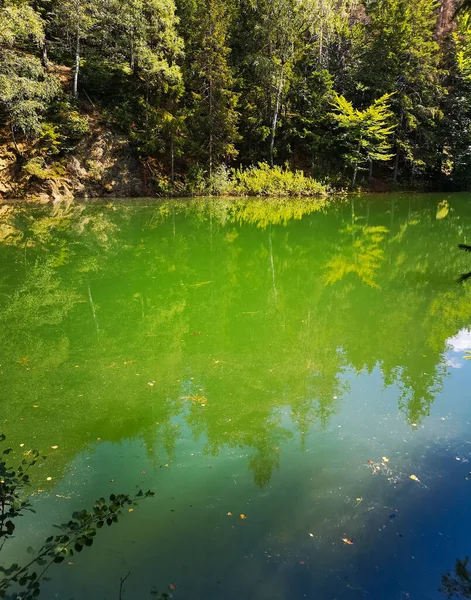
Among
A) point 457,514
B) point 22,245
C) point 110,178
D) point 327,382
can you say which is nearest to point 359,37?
point 110,178

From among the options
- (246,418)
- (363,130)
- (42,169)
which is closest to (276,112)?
(363,130)

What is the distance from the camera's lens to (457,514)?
8.96 feet

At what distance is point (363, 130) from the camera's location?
23.5 metres

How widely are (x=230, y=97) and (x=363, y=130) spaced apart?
7543 millimetres

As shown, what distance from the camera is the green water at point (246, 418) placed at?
2377mm

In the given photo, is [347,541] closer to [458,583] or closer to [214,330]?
[458,583]

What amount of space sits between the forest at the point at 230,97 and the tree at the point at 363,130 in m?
0.12

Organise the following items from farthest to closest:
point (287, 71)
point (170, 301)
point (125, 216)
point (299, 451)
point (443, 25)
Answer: point (443, 25) < point (287, 71) < point (125, 216) < point (170, 301) < point (299, 451)

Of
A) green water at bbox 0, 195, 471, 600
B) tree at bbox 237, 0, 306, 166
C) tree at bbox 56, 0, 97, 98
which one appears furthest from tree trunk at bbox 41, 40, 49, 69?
green water at bbox 0, 195, 471, 600

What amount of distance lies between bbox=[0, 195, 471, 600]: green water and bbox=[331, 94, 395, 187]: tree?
1727cm

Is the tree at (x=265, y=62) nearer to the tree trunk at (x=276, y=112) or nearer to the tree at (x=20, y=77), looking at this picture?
the tree trunk at (x=276, y=112)

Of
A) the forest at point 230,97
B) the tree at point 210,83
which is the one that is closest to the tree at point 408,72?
the forest at point 230,97

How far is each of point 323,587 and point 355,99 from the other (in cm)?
2858

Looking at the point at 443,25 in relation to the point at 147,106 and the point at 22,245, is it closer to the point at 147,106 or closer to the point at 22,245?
the point at 147,106
